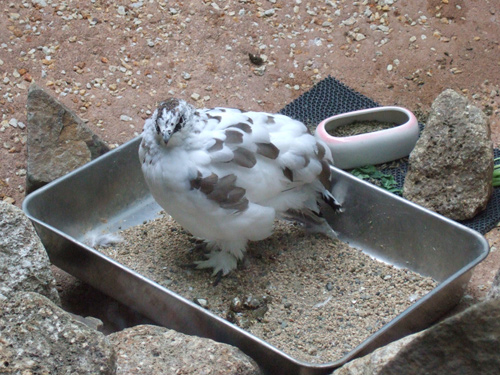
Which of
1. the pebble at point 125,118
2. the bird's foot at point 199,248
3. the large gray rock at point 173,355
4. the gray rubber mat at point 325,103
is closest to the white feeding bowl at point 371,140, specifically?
the gray rubber mat at point 325,103

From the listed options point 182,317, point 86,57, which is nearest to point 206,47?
point 86,57

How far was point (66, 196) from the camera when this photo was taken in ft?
9.97

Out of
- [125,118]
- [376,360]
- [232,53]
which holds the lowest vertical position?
[125,118]

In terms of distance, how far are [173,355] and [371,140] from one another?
1.72 m

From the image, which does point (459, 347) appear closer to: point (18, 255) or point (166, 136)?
point (166, 136)

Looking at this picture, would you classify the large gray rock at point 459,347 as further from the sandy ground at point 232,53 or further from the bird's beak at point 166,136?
the sandy ground at point 232,53

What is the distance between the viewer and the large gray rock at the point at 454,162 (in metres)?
3.12

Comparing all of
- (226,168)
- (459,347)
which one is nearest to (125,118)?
(226,168)

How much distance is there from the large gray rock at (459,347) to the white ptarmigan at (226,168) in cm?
114

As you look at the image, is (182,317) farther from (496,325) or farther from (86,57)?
(86,57)

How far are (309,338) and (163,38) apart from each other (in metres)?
2.42

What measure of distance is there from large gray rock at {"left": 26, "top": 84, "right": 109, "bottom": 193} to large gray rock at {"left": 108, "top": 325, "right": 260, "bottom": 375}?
4.54ft

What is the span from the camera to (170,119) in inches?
96.0

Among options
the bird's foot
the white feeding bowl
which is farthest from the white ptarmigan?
the white feeding bowl
